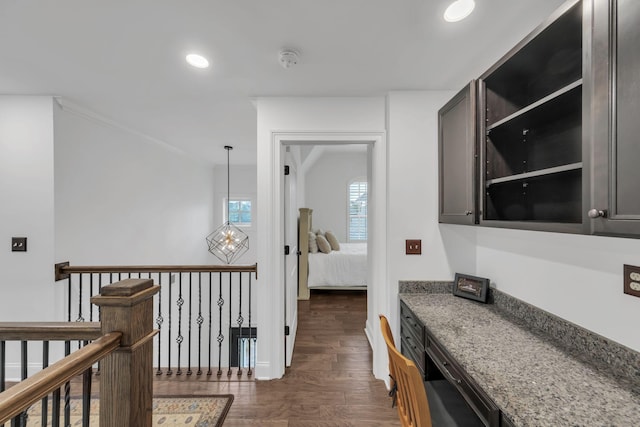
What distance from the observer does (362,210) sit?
6.92 m

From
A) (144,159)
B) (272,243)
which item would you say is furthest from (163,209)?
(272,243)

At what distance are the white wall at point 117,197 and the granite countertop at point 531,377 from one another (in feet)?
10.2

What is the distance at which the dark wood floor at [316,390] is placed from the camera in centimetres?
190

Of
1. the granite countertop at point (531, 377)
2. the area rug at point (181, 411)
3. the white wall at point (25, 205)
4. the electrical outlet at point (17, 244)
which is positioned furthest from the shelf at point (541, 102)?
the electrical outlet at point (17, 244)

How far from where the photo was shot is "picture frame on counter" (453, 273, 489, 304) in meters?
1.88

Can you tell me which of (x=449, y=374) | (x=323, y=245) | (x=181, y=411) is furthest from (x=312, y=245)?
(x=449, y=374)

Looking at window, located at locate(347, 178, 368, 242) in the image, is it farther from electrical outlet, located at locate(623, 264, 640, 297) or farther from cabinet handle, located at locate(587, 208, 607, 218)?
cabinet handle, located at locate(587, 208, 607, 218)

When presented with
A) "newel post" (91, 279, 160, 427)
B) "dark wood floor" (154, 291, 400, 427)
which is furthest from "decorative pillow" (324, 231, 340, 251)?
"newel post" (91, 279, 160, 427)

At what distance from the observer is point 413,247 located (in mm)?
2182

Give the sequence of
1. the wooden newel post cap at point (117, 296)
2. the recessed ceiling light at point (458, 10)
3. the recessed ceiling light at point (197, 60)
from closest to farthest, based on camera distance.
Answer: the wooden newel post cap at point (117, 296), the recessed ceiling light at point (458, 10), the recessed ceiling light at point (197, 60)

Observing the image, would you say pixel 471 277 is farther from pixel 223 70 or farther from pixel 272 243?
pixel 223 70

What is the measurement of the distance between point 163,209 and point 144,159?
79cm

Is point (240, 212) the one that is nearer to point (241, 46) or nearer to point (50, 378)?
point (241, 46)

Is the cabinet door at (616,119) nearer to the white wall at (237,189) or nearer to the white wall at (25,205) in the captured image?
the white wall at (25,205)
